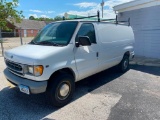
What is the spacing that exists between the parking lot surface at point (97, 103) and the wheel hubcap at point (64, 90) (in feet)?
1.03

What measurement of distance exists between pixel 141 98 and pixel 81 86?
72.5 inches

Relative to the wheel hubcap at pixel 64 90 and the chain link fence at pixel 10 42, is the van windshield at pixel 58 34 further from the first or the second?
the chain link fence at pixel 10 42

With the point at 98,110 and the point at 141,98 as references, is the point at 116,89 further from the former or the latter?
the point at 98,110

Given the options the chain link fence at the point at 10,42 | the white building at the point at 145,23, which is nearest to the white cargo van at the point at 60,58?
the white building at the point at 145,23

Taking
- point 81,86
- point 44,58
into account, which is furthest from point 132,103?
point 44,58

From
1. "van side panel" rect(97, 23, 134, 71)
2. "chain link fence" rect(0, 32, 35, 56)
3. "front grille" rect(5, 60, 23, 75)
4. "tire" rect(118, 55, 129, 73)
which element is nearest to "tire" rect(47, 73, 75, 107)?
"front grille" rect(5, 60, 23, 75)

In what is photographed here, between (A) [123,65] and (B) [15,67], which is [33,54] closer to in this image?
(B) [15,67]

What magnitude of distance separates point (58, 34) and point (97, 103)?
6.70ft

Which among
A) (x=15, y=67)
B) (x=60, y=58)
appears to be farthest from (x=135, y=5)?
(x=15, y=67)

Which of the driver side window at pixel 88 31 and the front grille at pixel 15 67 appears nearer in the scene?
the front grille at pixel 15 67

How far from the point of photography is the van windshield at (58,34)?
409 cm

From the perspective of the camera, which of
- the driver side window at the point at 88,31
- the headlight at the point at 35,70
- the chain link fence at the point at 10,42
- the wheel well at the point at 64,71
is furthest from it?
the chain link fence at the point at 10,42

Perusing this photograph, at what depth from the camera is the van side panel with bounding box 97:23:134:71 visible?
5126mm

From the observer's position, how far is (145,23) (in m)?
10.1
